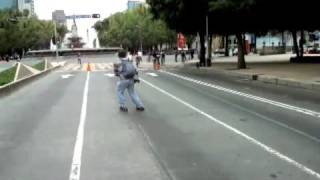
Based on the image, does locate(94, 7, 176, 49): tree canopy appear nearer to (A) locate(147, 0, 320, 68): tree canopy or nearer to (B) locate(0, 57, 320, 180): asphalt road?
(A) locate(147, 0, 320, 68): tree canopy

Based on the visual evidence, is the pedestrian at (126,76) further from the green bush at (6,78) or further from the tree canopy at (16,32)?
the tree canopy at (16,32)

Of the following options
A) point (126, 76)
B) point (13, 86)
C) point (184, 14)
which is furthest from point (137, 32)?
point (126, 76)

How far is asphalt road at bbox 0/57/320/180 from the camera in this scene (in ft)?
29.6

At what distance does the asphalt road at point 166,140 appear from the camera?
9.02 meters

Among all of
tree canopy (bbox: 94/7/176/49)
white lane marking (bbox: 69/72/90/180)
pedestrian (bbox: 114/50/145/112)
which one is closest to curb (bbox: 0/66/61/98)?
pedestrian (bbox: 114/50/145/112)

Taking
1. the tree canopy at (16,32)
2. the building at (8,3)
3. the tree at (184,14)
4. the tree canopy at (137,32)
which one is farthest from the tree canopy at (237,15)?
the building at (8,3)

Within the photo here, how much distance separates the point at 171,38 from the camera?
481ft

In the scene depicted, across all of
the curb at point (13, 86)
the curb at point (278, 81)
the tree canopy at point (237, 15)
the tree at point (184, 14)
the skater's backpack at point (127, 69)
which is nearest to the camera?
the skater's backpack at point (127, 69)

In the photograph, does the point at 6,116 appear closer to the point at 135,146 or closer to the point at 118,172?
the point at 135,146

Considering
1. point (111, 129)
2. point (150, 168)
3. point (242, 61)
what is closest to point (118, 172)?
point (150, 168)

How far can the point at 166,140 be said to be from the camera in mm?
11930

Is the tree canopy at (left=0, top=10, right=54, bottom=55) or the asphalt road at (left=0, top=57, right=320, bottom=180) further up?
the tree canopy at (left=0, top=10, right=54, bottom=55)

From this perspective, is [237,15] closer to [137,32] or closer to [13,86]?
[13,86]

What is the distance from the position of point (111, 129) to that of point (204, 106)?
5.42 m
